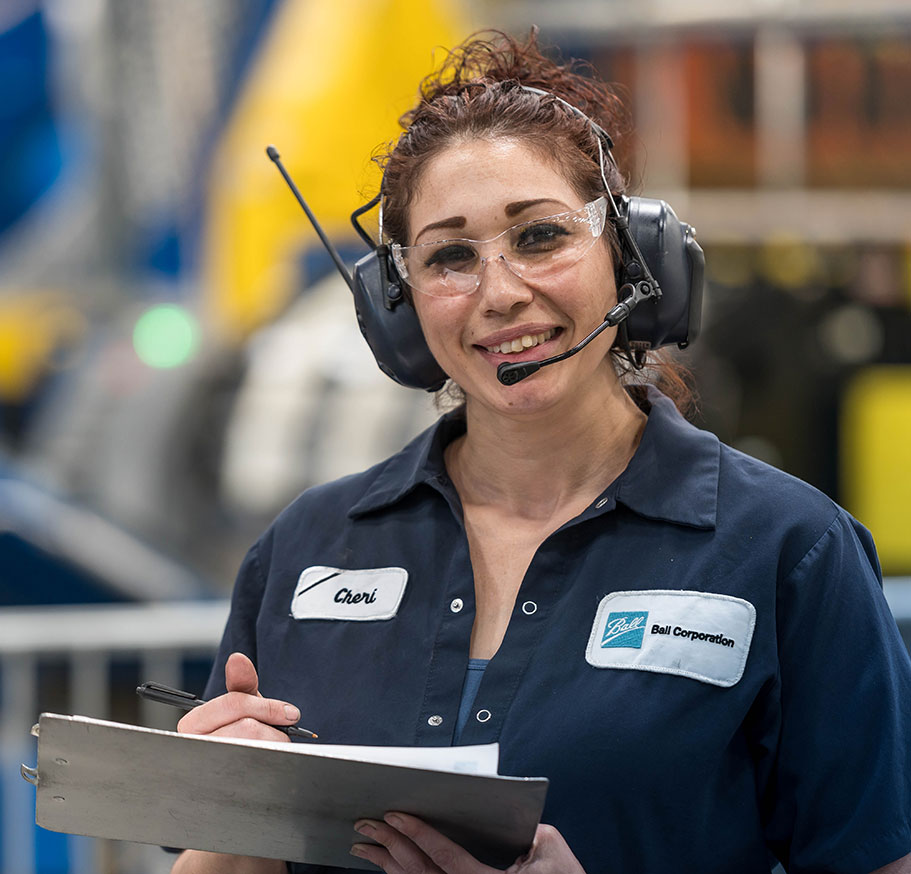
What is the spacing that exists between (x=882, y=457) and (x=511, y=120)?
4568 mm

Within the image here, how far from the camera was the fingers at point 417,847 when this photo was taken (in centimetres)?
137

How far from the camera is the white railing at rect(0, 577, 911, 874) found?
3342 mm

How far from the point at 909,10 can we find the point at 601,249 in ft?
24.2

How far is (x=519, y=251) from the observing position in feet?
5.26

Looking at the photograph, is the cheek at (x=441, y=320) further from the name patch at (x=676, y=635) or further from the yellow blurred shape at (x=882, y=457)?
the yellow blurred shape at (x=882, y=457)

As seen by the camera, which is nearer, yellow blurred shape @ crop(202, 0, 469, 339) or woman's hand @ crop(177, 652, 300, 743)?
woman's hand @ crop(177, 652, 300, 743)

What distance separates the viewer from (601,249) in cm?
165

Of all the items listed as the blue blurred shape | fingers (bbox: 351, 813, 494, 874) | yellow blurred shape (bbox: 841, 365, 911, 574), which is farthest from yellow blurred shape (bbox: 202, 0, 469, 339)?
fingers (bbox: 351, 813, 494, 874)

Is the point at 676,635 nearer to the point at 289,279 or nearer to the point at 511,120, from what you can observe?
the point at 511,120

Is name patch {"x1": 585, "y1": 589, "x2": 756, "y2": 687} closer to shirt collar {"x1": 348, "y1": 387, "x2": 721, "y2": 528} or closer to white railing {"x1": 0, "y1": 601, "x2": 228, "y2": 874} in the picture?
shirt collar {"x1": 348, "y1": 387, "x2": 721, "y2": 528}

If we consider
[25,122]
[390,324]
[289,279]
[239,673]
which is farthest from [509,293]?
[25,122]

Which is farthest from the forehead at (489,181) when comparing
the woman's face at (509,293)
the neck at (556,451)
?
the neck at (556,451)

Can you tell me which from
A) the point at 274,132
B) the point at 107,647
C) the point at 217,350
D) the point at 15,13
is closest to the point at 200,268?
the point at 274,132

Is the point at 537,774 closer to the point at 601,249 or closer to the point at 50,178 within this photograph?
the point at 601,249
